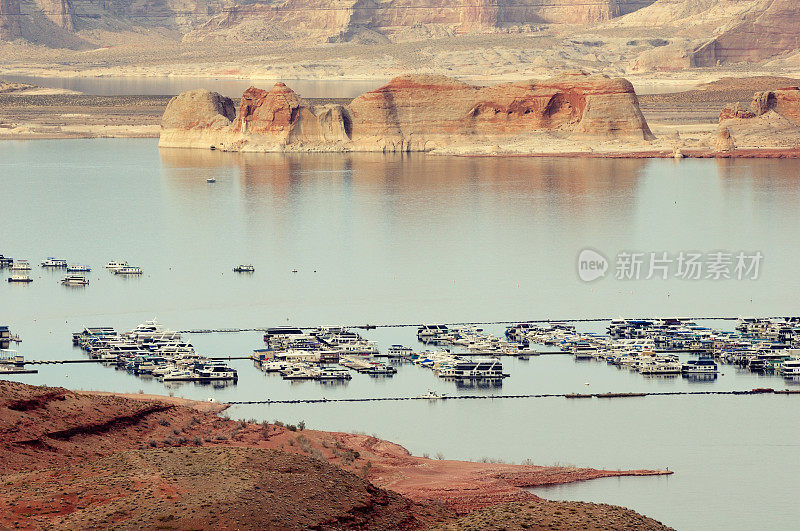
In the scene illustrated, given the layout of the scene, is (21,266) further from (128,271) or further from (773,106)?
(773,106)

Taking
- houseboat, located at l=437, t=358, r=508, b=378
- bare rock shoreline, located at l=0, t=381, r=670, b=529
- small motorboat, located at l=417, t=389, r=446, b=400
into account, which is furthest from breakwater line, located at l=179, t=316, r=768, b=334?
bare rock shoreline, located at l=0, t=381, r=670, b=529

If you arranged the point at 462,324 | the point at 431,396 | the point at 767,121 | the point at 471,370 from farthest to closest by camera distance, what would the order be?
the point at 767,121 < the point at 462,324 < the point at 471,370 < the point at 431,396

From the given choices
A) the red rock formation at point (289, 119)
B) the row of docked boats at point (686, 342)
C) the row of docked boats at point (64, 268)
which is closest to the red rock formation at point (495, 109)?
the red rock formation at point (289, 119)

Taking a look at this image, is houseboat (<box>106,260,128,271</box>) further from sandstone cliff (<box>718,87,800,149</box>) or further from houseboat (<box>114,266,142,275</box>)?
A: sandstone cliff (<box>718,87,800,149</box>)

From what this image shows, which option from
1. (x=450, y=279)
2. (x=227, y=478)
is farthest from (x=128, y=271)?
(x=227, y=478)

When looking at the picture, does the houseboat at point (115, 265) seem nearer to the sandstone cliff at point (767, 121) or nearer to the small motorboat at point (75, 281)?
the small motorboat at point (75, 281)

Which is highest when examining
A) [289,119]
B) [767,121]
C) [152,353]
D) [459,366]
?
[289,119]
